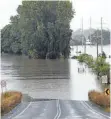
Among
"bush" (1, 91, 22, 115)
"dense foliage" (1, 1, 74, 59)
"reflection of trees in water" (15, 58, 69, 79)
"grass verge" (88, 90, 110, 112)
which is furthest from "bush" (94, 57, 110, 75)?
"dense foliage" (1, 1, 74, 59)

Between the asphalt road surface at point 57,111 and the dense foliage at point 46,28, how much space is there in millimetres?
69183

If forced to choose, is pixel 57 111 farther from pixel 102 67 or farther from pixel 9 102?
pixel 102 67

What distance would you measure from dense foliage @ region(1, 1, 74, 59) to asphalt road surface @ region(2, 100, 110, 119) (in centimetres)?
6918

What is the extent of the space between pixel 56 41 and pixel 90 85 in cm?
5624

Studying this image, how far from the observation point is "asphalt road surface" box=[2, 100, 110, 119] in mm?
21781

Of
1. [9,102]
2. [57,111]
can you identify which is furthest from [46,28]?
[57,111]

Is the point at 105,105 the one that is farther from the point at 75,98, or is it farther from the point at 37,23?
A: the point at 37,23

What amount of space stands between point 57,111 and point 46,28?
77428 mm

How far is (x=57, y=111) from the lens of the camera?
24.2 meters

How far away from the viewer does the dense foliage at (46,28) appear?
323ft

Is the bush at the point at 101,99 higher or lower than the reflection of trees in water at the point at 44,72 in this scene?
lower

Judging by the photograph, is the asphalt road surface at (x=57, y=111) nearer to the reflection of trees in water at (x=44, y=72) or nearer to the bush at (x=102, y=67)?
the bush at (x=102, y=67)

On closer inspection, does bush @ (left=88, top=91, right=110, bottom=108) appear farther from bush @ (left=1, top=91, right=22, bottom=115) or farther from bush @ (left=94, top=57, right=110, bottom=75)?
bush @ (left=94, top=57, right=110, bottom=75)

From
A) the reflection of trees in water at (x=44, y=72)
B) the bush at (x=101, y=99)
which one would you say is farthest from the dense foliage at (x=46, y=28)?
the bush at (x=101, y=99)
